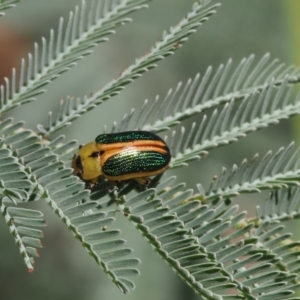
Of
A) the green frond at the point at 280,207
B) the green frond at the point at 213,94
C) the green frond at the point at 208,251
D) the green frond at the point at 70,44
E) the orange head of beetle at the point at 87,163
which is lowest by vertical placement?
the green frond at the point at 208,251

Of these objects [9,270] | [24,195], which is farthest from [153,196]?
[9,270]

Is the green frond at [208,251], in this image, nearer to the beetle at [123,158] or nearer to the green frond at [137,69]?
the beetle at [123,158]

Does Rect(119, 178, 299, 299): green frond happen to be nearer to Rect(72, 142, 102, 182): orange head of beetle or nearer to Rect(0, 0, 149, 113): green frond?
Rect(72, 142, 102, 182): orange head of beetle

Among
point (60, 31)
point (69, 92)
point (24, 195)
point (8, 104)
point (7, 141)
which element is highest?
point (69, 92)

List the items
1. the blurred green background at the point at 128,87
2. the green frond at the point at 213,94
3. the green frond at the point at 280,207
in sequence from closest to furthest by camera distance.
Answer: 1. the green frond at the point at 280,207
2. the green frond at the point at 213,94
3. the blurred green background at the point at 128,87

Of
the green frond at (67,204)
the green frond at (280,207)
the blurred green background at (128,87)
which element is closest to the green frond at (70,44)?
the green frond at (67,204)

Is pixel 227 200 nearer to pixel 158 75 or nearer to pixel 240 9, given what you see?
pixel 158 75

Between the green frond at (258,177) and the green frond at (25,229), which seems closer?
the green frond at (25,229)

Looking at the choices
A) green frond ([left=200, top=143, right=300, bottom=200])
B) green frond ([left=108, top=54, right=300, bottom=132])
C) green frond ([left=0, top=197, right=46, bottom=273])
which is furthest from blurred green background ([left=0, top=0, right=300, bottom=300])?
green frond ([left=0, top=197, right=46, bottom=273])

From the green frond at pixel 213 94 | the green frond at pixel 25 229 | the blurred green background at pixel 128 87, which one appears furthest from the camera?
the blurred green background at pixel 128 87
